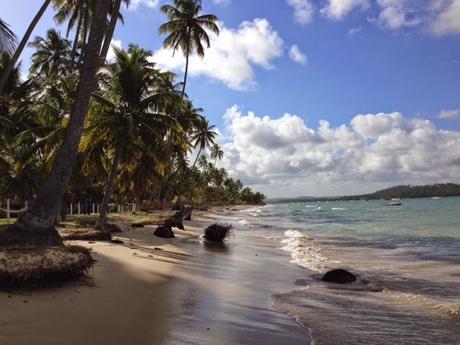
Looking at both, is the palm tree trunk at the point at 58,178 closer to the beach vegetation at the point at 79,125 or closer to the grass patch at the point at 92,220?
the beach vegetation at the point at 79,125

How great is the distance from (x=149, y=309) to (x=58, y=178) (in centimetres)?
340

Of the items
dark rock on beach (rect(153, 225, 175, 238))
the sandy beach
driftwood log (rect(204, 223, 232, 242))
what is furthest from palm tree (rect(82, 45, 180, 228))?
the sandy beach

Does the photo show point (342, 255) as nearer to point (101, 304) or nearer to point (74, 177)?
point (101, 304)

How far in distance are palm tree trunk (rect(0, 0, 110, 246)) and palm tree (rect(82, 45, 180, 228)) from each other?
8.58m

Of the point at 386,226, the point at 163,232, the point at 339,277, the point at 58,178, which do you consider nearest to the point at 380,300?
the point at 339,277

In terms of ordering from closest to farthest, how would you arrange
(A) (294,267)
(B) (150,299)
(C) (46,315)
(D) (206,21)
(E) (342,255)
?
(C) (46,315) → (B) (150,299) → (A) (294,267) → (E) (342,255) → (D) (206,21)

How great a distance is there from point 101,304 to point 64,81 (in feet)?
63.1

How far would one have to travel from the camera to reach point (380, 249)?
20.0 m

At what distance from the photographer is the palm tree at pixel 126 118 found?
18.3m

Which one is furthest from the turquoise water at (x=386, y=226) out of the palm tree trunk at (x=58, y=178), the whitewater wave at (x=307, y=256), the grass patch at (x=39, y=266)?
the grass patch at (x=39, y=266)

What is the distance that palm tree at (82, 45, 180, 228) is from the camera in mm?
18328

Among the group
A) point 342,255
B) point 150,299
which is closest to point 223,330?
point 150,299

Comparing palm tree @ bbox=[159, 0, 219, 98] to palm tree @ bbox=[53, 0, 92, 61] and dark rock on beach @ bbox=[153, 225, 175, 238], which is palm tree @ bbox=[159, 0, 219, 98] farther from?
dark rock on beach @ bbox=[153, 225, 175, 238]

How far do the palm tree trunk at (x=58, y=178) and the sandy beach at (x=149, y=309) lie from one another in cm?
117
